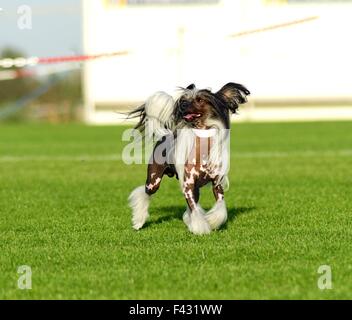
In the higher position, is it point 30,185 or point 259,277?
point 259,277

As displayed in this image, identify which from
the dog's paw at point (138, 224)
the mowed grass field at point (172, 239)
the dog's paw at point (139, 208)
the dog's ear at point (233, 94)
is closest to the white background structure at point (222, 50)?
the mowed grass field at point (172, 239)

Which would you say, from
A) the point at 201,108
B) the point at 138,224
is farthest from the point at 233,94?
the point at 138,224

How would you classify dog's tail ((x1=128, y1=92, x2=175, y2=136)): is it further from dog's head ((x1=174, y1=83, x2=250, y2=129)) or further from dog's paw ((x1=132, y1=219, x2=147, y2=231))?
dog's paw ((x1=132, y1=219, x2=147, y2=231))

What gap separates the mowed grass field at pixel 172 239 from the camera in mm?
7355

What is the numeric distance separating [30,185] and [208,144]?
23.2 ft

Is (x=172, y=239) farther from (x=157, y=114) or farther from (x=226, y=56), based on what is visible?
(x=226, y=56)

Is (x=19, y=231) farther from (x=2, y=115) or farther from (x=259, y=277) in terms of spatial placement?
(x=2, y=115)

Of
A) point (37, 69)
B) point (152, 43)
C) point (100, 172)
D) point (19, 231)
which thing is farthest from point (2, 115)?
point (19, 231)

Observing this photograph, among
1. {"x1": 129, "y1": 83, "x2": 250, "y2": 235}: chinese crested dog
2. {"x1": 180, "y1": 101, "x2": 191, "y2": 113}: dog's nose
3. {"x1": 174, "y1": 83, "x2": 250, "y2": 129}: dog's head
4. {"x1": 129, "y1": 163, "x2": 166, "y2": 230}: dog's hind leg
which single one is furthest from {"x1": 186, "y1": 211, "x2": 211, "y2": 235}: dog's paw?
{"x1": 180, "y1": 101, "x2": 191, "y2": 113}: dog's nose

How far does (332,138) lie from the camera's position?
97.7 ft

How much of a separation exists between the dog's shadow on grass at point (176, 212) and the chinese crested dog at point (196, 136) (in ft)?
3.74

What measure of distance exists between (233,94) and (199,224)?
1330mm

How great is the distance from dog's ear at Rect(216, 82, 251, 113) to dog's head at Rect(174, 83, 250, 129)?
3 centimetres
